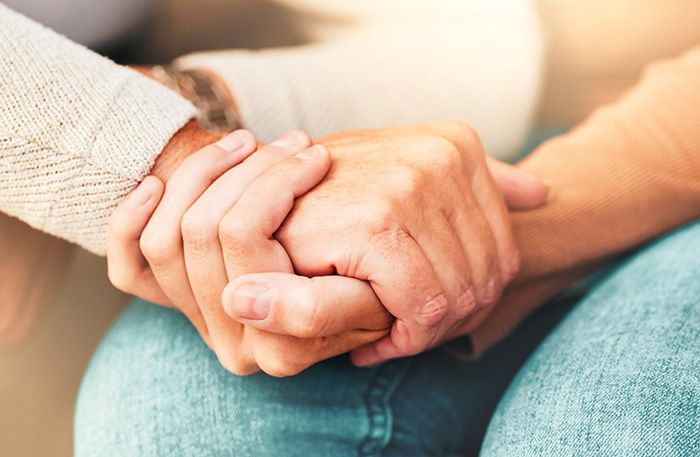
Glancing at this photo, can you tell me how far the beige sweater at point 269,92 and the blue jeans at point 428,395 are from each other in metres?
0.14

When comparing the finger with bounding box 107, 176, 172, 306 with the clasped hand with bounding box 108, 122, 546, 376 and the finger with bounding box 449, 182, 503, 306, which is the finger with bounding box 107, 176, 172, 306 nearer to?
the clasped hand with bounding box 108, 122, 546, 376

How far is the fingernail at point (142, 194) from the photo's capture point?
0.51 metres

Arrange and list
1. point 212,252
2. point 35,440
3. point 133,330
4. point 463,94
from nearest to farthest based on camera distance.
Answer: point 212,252 < point 133,330 < point 35,440 < point 463,94

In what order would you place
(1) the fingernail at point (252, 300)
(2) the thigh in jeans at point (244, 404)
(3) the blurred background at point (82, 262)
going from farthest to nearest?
(3) the blurred background at point (82, 262) → (2) the thigh in jeans at point (244, 404) → (1) the fingernail at point (252, 300)

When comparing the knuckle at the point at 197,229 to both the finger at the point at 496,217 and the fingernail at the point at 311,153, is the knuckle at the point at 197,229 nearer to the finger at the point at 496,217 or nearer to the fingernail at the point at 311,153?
the fingernail at the point at 311,153

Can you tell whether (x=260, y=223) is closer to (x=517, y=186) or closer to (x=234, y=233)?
(x=234, y=233)

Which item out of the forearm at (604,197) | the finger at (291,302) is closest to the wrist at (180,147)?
the finger at (291,302)

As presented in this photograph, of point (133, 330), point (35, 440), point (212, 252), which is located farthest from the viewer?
point (35, 440)

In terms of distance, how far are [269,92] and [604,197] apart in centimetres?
40

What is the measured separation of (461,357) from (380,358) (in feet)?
0.53

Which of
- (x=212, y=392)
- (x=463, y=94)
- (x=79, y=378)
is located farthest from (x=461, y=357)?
(x=79, y=378)

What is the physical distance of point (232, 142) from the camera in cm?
55

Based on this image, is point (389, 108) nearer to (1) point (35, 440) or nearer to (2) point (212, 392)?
(2) point (212, 392)

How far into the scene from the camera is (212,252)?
1.62ft
